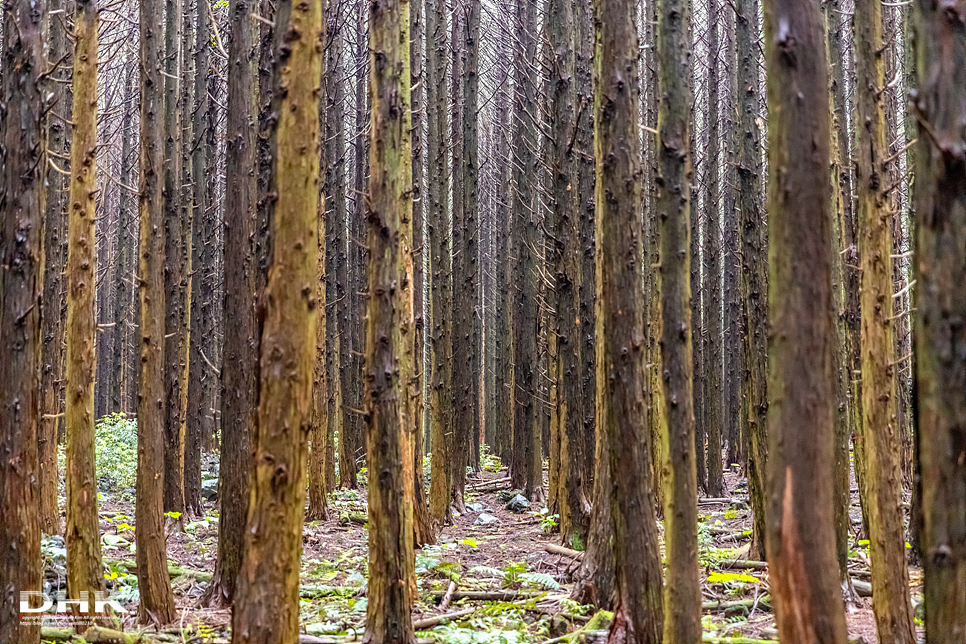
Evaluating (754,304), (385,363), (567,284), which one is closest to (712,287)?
(567,284)

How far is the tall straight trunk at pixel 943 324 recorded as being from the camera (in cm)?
287

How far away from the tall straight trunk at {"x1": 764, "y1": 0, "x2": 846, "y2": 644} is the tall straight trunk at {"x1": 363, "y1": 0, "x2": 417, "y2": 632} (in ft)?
10.1

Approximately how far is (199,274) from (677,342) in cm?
1219

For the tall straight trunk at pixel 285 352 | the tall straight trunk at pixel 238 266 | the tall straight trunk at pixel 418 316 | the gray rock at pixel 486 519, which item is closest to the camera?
the tall straight trunk at pixel 285 352

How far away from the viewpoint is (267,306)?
4438 millimetres

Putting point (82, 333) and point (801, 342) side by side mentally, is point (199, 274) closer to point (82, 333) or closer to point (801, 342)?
point (82, 333)

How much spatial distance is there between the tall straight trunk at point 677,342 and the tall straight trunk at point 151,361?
159 inches

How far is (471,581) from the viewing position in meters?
7.93

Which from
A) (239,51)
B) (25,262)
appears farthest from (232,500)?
(239,51)

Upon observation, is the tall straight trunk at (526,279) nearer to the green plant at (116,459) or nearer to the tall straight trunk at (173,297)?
the tall straight trunk at (173,297)

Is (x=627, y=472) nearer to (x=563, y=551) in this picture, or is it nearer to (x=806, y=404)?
(x=806, y=404)

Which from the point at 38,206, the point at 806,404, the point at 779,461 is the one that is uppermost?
the point at 38,206

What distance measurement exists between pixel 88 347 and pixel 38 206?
143 cm

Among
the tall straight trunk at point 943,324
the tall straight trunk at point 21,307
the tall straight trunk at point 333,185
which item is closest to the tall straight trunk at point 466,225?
the tall straight trunk at point 333,185
